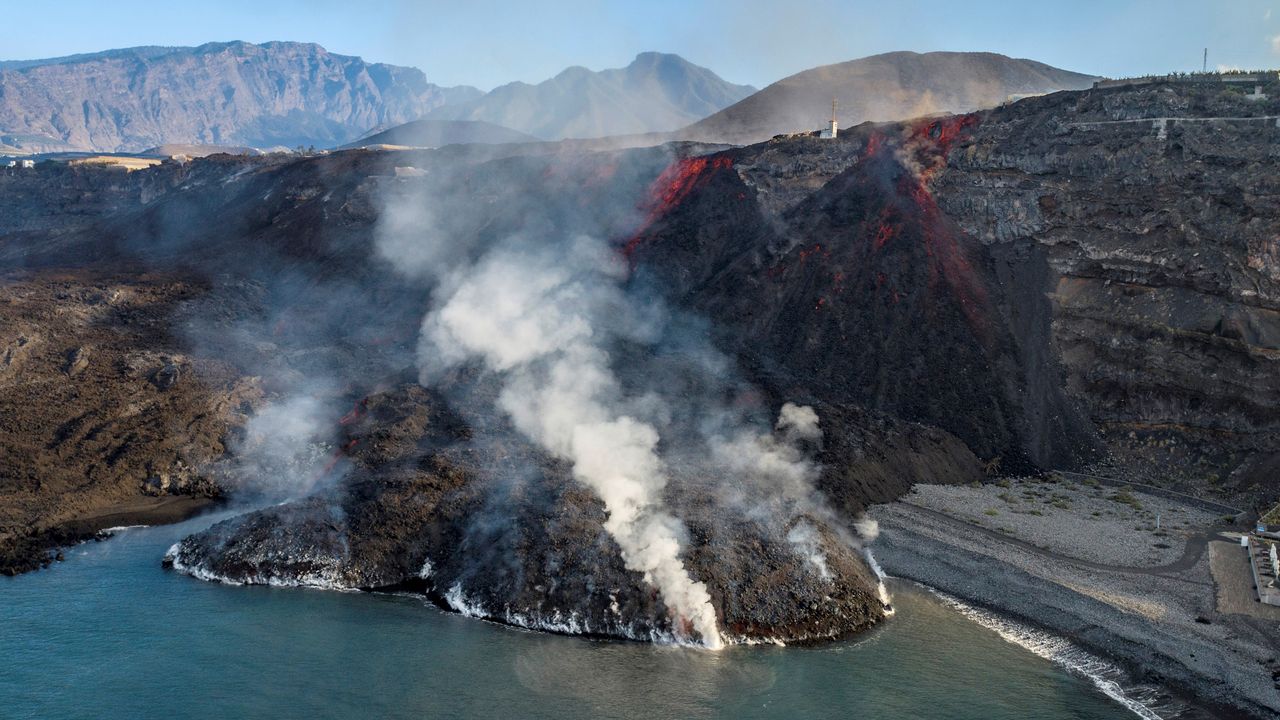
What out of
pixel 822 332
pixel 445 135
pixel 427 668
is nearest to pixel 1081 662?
pixel 427 668

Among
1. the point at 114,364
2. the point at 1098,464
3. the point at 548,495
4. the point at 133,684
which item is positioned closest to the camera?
the point at 133,684

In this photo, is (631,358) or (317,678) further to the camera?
(631,358)

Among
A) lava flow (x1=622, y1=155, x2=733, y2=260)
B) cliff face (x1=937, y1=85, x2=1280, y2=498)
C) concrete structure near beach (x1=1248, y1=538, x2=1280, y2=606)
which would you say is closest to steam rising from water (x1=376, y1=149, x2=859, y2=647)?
lava flow (x1=622, y1=155, x2=733, y2=260)

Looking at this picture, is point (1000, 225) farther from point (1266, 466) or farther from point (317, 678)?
point (317, 678)

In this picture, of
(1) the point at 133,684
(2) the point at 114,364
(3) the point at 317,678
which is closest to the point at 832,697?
(3) the point at 317,678

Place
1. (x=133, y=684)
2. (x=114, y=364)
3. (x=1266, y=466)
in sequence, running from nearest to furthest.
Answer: (x=133, y=684) → (x=1266, y=466) → (x=114, y=364)

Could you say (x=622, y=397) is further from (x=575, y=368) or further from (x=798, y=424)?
(x=798, y=424)

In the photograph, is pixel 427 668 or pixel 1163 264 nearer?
pixel 427 668

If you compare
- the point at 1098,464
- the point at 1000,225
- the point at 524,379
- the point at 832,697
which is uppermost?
the point at 1000,225
